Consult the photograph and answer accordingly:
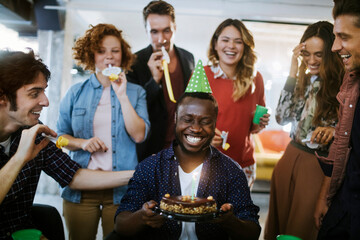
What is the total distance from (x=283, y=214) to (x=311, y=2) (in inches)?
119

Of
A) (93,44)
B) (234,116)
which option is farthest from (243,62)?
(93,44)

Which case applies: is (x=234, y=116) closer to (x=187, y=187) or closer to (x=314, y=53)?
(x=314, y=53)

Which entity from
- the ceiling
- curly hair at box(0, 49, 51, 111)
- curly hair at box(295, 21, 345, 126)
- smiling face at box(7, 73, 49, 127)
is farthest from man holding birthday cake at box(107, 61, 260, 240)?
the ceiling

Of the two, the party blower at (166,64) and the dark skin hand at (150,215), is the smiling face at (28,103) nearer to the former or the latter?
the dark skin hand at (150,215)

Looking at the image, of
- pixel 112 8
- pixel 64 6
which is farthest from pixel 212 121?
pixel 64 6

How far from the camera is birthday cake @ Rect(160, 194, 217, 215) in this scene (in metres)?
1.34

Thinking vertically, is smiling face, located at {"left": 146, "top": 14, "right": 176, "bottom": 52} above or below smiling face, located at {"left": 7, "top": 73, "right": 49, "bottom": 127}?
above

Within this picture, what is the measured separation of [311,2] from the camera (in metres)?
4.25

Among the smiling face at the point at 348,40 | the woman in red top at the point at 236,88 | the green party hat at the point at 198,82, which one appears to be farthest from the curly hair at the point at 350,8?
the woman in red top at the point at 236,88

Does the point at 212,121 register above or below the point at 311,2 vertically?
below

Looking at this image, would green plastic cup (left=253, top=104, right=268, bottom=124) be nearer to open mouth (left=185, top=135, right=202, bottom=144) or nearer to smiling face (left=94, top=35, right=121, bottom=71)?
open mouth (left=185, top=135, right=202, bottom=144)

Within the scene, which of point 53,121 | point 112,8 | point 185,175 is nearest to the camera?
point 185,175

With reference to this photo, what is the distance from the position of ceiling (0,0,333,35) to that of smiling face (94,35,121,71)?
187 centimetres

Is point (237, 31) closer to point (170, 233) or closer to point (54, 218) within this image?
point (170, 233)
